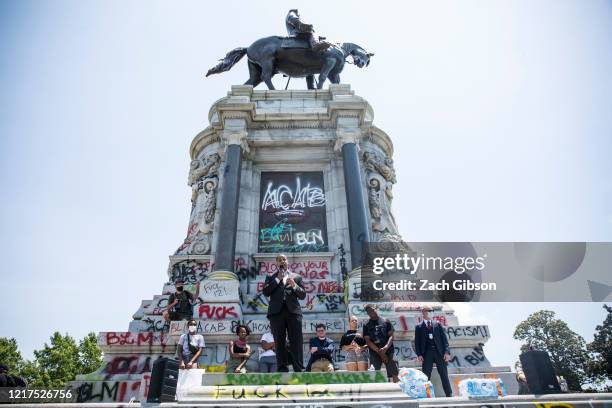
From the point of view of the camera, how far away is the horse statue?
18516 mm

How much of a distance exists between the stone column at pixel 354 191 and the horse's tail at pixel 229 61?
7.74 meters

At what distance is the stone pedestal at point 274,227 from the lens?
34.4ft

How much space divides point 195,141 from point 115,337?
9540mm

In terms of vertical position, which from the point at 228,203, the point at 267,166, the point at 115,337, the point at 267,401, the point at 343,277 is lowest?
the point at 267,401

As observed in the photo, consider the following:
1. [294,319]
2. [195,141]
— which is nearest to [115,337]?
[294,319]

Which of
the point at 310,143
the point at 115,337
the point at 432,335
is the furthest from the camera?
the point at 310,143

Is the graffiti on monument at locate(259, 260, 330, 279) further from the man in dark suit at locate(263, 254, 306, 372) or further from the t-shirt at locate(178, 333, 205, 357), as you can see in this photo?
the man in dark suit at locate(263, 254, 306, 372)

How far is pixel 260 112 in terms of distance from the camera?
1669 centimetres

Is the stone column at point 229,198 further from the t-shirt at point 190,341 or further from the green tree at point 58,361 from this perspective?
the green tree at point 58,361

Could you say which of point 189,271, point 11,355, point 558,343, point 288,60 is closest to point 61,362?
point 11,355

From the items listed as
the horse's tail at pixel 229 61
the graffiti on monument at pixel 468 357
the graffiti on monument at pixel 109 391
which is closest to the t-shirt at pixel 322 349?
the graffiti on monument at pixel 468 357

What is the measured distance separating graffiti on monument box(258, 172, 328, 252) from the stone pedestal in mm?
40

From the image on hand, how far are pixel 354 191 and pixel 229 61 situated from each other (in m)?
10.5

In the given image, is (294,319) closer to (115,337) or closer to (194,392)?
(194,392)
